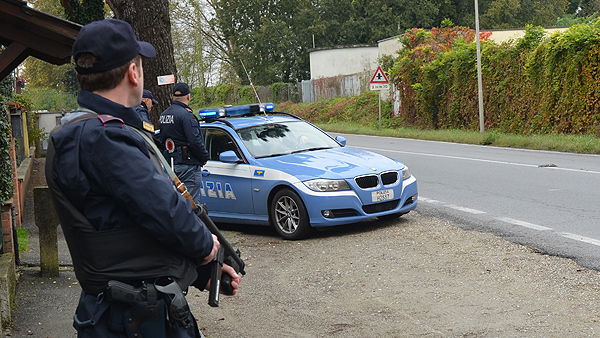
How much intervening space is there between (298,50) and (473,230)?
2422 inches

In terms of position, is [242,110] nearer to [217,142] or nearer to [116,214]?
[217,142]

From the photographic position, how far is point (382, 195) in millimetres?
10695

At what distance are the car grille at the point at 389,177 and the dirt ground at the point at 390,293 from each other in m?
0.80

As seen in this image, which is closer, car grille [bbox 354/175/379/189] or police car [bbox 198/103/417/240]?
police car [bbox 198/103/417/240]

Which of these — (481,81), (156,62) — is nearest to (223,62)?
(481,81)

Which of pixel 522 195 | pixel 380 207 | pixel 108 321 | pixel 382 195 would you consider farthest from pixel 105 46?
pixel 522 195

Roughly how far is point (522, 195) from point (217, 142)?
15.4 feet

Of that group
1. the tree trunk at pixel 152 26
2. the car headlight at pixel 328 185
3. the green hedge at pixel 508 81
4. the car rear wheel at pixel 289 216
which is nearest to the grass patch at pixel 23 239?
the tree trunk at pixel 152 26

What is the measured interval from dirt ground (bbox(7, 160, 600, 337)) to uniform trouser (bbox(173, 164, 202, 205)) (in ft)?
3.40

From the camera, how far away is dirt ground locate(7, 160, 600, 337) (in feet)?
21.6

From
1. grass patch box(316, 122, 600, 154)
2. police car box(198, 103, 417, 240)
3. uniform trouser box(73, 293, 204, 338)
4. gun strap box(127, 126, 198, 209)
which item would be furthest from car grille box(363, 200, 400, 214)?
grass patch box(316, 122, 600, 154)

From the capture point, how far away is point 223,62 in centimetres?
7194

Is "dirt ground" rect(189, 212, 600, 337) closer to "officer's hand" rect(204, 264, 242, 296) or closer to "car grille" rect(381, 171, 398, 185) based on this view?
"car grille" rect(381, 171, 398, 185)

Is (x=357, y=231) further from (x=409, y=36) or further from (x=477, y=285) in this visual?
(x=409, y=36)
